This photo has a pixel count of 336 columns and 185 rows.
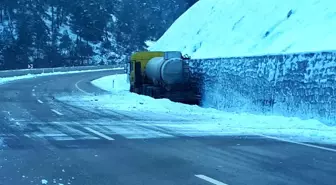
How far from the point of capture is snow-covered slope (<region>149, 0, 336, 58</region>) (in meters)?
25.5

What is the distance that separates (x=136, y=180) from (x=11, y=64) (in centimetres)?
8147

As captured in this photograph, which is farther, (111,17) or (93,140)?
(111,17)

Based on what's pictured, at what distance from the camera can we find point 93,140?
11.6 m

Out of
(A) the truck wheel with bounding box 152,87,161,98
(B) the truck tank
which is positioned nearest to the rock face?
(B) the truck tank

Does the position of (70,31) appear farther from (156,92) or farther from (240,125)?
(240,125)

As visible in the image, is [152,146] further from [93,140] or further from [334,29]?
[334,29]

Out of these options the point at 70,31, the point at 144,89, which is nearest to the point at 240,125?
the point at 144,89

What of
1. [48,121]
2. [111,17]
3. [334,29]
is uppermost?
[111,17]

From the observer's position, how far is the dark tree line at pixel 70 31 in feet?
295

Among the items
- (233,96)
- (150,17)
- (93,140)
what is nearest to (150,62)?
(233,96)

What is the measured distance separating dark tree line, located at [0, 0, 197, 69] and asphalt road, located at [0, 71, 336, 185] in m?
69.9

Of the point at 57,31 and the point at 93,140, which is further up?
the point at 57,31

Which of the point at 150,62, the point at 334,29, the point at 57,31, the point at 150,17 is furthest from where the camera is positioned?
the point at 150,17

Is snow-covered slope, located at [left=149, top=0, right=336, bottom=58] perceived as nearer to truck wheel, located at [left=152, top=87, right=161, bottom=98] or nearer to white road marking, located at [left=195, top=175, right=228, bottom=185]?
truck wheel, located at [left=152, top=87, right=161, bottom=98]
